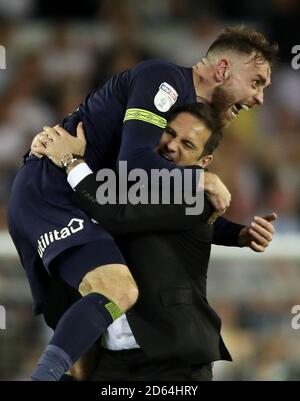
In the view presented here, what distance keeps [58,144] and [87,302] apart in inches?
25.8

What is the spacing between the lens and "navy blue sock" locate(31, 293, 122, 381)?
10.3 ft

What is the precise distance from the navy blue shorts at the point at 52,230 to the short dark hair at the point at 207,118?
513 mm

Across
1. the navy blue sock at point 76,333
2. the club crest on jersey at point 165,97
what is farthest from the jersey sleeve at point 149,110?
the navy blue sock at point 76,333

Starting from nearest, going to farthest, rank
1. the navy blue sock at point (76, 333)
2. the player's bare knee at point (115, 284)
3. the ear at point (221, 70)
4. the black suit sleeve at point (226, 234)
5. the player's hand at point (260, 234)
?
the navy blue sock at point (76, 333)
the player's bare knee at point (115, 284)
the ear at point (221, 70)
the player's hand at point (260, 234)
the black suit sleeve at point (226, 234)

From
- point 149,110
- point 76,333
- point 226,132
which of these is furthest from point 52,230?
point 226,132

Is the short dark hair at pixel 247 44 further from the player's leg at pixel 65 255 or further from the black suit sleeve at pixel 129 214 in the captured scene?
the player's leg at pixel 65 255

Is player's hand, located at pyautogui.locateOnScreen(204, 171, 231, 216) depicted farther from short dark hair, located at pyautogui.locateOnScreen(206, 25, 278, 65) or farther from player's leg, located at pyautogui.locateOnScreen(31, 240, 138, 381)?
short dark hair, located at pyautogui.locateOnScreen(206, 25, 278, 65)

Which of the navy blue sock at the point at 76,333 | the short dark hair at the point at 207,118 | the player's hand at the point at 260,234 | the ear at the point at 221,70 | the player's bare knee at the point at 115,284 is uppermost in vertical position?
the ear at the point at 221,70

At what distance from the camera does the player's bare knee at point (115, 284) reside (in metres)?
3.26

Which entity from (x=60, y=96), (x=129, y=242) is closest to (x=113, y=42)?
(x=60, y=96)

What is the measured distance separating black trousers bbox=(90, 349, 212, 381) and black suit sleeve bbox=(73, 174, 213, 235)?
0.48 m

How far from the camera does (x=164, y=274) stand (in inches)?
138

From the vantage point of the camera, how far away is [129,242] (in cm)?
354

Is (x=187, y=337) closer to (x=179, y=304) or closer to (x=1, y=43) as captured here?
(x=179, y=304)
